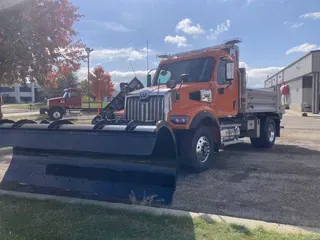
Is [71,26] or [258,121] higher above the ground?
[71,26]

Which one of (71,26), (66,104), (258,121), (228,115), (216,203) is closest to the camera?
(216,203)

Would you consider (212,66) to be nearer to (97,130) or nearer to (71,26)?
(97,130)

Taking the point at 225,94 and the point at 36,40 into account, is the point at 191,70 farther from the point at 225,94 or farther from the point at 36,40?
the point at 36,40

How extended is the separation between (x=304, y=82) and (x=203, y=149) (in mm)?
34380

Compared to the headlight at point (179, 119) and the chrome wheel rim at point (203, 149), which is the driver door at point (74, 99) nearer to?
the chrome wheel rim at point (203, 149)

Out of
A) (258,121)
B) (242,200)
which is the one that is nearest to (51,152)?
(242,200)

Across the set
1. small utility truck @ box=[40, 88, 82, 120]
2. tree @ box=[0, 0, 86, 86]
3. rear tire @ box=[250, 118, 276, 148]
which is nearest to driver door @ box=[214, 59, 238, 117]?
rear tire @ box=[250, 118, 276, 148]

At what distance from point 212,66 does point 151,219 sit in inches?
192

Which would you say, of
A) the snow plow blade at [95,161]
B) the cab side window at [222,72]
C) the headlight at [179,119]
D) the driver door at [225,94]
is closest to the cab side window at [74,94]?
the driver door at [225,94]

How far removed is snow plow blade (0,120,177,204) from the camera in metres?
4.72

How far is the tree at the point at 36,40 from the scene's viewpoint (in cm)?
967

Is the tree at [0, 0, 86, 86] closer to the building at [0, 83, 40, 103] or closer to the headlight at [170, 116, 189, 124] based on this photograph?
the headlight at [170, 116, 189, 124]

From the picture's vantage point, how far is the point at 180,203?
4.98 meters

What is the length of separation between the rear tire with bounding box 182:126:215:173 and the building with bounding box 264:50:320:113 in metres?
28.3
